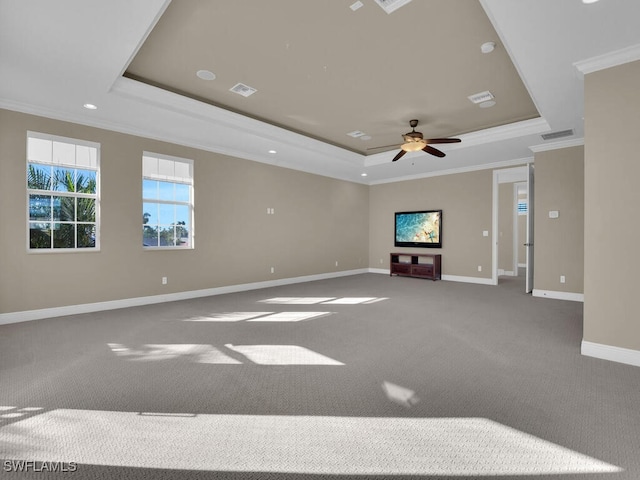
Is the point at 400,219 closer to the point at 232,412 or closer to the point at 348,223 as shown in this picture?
the point at 348,223

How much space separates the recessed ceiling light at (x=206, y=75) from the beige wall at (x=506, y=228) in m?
8.98

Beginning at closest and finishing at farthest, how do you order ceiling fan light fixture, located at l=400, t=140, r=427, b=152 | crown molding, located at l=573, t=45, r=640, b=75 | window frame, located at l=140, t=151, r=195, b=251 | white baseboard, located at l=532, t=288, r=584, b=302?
crown molding, located at l=573, t=45, r=640, b=75 < ceiling fan light fixture, located at l=400, t=140, r=427, b=152 < window frame, located at l=140, t=151, r=195, b=251 < white baseboard, located at l=532, t=288, r=584, b=302

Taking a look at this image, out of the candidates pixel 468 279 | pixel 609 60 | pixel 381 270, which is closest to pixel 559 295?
pixel 468 279

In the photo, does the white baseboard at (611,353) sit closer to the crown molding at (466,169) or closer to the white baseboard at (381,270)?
the crown molding at (466,169)

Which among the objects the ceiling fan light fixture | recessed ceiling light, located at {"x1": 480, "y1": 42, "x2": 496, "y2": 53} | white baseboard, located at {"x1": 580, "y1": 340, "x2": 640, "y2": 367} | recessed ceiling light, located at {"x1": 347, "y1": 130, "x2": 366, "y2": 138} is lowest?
white baseboard, located at {"x1": 580, "y1": 340, "x2": 640, "y2": 367}

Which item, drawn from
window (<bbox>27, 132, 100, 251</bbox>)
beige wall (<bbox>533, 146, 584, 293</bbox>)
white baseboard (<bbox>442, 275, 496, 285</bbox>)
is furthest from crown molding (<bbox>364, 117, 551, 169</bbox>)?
window (<bbox>27, 132, 100, 251</bbox>)

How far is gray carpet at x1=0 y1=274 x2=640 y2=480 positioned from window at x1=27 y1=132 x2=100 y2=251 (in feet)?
3.97

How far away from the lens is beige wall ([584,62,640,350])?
2871 mm

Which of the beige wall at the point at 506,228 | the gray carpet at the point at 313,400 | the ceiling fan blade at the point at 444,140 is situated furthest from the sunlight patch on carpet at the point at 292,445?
the beige wall at the point at 506,228

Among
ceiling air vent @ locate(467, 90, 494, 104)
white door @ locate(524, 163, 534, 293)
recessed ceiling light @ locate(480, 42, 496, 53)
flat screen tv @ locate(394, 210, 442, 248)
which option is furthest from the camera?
flat screen tv @ locate(394, 210, 442, 248)

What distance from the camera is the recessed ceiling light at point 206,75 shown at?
3.74 meters

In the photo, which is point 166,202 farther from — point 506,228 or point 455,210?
point 506,228

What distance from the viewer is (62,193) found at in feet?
14.7

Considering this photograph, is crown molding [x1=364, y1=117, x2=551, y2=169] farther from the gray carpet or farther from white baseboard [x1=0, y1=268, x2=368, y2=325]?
white baseboard [x1=0, y1=268, x2=368, y2=325]
